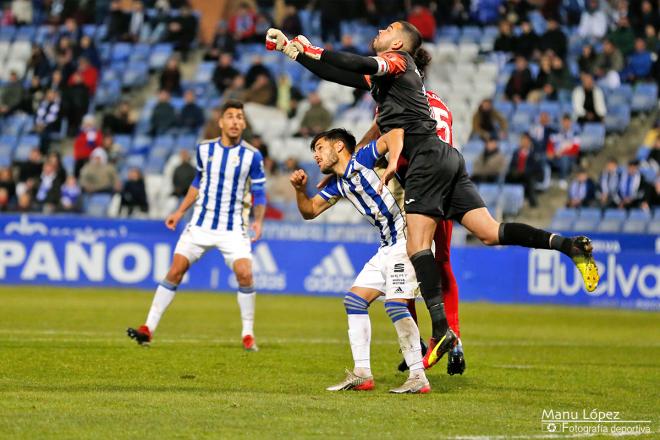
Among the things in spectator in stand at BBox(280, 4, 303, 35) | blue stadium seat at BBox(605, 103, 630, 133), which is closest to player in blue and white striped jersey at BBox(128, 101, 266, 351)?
blue stadium seat at BBox(605, 103, 630, 133)

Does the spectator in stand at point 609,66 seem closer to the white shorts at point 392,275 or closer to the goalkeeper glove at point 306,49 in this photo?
the white shorts at point 392,275

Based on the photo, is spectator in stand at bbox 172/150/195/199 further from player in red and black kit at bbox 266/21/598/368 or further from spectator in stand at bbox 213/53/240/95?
player in red and black kit at bbox 266/21/598/368

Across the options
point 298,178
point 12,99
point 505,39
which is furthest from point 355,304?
point 12,99

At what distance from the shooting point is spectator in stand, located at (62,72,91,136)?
26547 millimetres

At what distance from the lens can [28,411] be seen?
22.8 feet

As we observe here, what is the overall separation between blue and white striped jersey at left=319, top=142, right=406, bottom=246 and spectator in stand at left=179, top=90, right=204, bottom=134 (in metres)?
17.4

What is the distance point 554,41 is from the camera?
24969 mm

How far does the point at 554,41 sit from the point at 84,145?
32.5 feet

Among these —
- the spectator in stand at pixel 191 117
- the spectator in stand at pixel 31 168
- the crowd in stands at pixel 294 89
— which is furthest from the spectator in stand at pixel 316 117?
the spectator in stand at pixel 31 168

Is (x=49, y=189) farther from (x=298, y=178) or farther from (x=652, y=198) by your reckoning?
(x=298, y=178)

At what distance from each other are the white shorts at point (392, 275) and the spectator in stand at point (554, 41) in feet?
56.2

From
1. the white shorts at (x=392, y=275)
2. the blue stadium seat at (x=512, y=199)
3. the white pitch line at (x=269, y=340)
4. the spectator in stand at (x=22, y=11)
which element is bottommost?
the white pitch line at (x=269, y=340)

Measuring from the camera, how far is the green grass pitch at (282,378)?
6.70 meters

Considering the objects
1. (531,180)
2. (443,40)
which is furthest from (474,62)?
(531,180)
